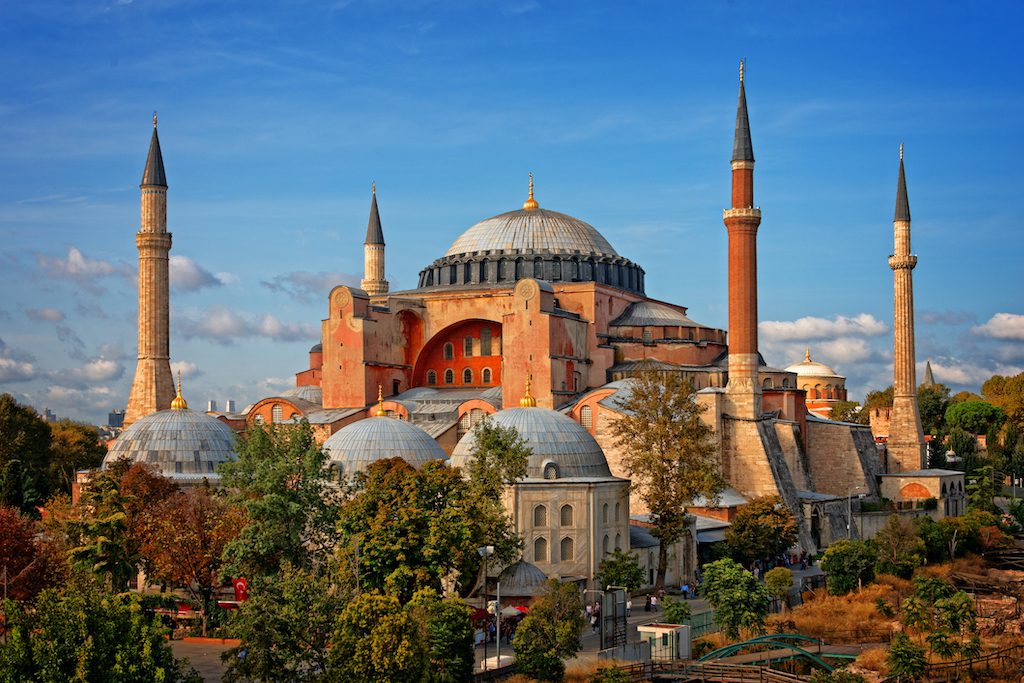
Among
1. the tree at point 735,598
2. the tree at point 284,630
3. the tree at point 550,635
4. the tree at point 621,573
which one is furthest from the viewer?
the tree at point 621,573

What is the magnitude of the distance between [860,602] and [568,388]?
1316 cm

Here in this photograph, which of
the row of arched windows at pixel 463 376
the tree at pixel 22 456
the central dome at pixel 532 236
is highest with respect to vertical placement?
the central dome at pixel 532 236

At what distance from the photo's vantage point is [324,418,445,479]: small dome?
3225 centimetres

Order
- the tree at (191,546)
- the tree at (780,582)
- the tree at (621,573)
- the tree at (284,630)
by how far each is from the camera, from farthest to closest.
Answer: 1. the tree at (780,582)
2. the tree at (621,573)
3. the tree at (191,546)
4. the tree at (284,630)

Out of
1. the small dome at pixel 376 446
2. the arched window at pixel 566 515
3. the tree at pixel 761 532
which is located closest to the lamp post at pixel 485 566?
the arched window at pixel 566 515

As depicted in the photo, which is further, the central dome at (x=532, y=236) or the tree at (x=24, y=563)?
the central dome at (x=532, y=236)

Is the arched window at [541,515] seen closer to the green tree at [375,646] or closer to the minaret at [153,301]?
the green tree at [375,646]

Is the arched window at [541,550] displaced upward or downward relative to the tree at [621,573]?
upward

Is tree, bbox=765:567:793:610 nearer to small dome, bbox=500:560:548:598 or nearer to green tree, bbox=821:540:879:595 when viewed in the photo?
green tree, bbox=821:540:879:595

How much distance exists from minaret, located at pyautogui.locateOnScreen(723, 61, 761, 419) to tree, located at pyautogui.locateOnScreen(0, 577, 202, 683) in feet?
83.0

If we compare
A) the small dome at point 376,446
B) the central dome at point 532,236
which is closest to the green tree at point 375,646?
the small dome at point 376,446

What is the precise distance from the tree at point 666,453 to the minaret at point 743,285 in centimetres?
633

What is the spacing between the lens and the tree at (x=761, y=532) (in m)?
35.6

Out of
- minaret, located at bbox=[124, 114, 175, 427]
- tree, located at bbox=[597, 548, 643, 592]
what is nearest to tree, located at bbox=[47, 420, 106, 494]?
minaret, located at bbox=[124, 114, 175, 427]
